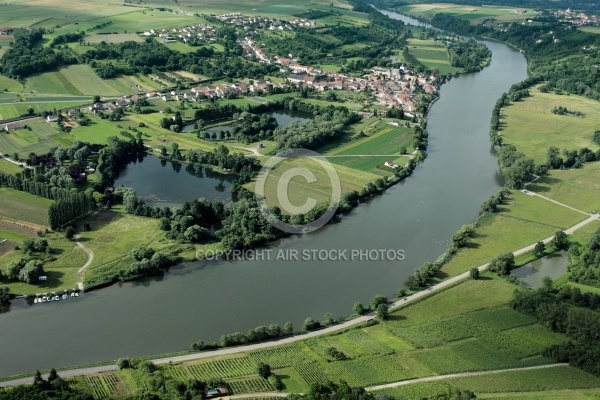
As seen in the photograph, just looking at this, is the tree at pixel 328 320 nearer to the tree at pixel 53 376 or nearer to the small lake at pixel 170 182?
the tree at pixel 53 376

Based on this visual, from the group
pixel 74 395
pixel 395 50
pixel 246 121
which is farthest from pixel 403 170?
pixel 395 50

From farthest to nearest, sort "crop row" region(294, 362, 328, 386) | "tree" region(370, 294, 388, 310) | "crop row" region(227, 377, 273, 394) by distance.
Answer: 1. "tree" region(370, 294, 388, 310)
2. "crop row" region(294, 362, 328, 386)
3. "crop row" region(227, 377, 273, 394)

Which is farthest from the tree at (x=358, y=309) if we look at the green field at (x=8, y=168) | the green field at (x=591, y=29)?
the green field at (x=591, y=29)

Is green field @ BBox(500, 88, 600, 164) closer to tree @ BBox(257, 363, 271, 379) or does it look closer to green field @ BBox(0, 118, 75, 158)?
tree @ BBox(257, 363, 271, 379)

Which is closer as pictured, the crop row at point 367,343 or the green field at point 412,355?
the green field at point 412,355

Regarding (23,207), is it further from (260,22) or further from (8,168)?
(260,22)

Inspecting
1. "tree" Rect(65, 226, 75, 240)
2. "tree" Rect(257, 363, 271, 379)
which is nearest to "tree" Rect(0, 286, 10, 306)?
"tree" Rect(65, 226, 75, 240)
